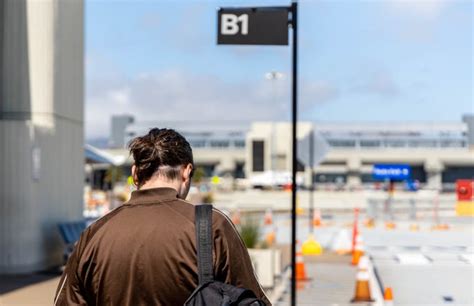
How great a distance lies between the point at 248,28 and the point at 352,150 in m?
99.4

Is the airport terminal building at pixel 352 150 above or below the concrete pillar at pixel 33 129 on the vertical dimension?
below

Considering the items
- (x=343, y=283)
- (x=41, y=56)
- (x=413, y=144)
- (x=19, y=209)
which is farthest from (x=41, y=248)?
(x=413, y=144)

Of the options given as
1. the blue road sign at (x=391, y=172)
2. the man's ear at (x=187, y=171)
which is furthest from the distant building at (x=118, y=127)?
the man's ear at (x=187, y=171)

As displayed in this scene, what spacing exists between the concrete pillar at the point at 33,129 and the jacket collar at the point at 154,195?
1001 centimetres

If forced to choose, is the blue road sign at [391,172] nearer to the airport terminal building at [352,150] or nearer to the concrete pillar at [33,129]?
the concrete pillar at [33,129]

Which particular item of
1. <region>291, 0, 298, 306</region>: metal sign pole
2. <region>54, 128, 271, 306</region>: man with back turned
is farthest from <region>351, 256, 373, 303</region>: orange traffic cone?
<region>54, 128, 271, 306</region>: man with back turned

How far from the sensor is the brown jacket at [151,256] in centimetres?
266

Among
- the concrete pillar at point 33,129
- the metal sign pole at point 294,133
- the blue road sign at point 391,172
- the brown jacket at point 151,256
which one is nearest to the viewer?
the brown jacket at point 151,256

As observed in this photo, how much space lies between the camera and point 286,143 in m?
88.9

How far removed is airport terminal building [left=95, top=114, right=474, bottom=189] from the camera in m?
94.2

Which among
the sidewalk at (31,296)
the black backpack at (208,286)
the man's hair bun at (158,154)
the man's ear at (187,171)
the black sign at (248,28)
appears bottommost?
the sidewalk at (31,296)

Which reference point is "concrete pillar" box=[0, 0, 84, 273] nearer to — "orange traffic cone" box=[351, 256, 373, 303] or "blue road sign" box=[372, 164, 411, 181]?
"orange traffic cone" box=[351, 256, 373, 303]

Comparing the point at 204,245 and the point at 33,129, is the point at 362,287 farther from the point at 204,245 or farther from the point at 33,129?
the point at 204,245

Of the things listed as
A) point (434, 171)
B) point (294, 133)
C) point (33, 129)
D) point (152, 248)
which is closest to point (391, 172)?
point (33, 129)
